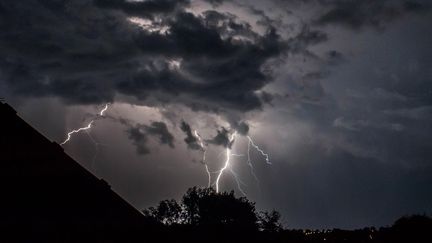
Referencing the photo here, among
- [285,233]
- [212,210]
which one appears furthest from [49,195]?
[212,210]

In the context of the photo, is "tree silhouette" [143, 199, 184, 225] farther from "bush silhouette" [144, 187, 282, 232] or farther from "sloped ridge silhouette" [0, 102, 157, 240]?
"sloped ridge silhouette" [0, 102, 157, 240]

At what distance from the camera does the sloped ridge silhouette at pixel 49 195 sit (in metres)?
13.0

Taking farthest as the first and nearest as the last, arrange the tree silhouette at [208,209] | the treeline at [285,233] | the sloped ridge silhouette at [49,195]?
1. the tree silhouette at [208,209]
2. the treeline at [285,233]
3. the sloped ridge silhouette at [49,195]

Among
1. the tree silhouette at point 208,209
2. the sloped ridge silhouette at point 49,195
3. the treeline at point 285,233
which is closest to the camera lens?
the sloped ridge silhouette at point 49,195

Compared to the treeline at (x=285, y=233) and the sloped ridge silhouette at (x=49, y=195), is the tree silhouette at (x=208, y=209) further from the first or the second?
A: the sloped ridge silhouette at (x=49, y=195)

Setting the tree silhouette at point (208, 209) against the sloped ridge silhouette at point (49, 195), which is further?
the tree silhouette at point (208, 209)

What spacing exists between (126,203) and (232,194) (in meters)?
42.7

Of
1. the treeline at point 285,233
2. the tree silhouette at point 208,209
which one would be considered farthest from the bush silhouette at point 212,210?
the treeline at point 285,233

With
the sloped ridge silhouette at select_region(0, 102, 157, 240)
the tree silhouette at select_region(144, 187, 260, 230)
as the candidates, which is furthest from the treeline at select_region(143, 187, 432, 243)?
the tree silhouette at select_region(144, 187, 260, 230)

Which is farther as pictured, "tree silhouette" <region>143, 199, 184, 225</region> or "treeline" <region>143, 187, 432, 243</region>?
"tree silhouette" <region>143, 199, 184, 225</region>

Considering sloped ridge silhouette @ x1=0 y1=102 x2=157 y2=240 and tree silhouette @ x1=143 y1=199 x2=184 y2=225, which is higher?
tree silhouette @ x1=143 y1=199 x2=184 y2=225

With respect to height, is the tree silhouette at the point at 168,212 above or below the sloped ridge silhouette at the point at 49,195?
above

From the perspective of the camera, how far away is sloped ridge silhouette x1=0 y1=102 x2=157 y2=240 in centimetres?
1301

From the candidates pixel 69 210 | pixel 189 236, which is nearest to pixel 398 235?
pixel 189 236
